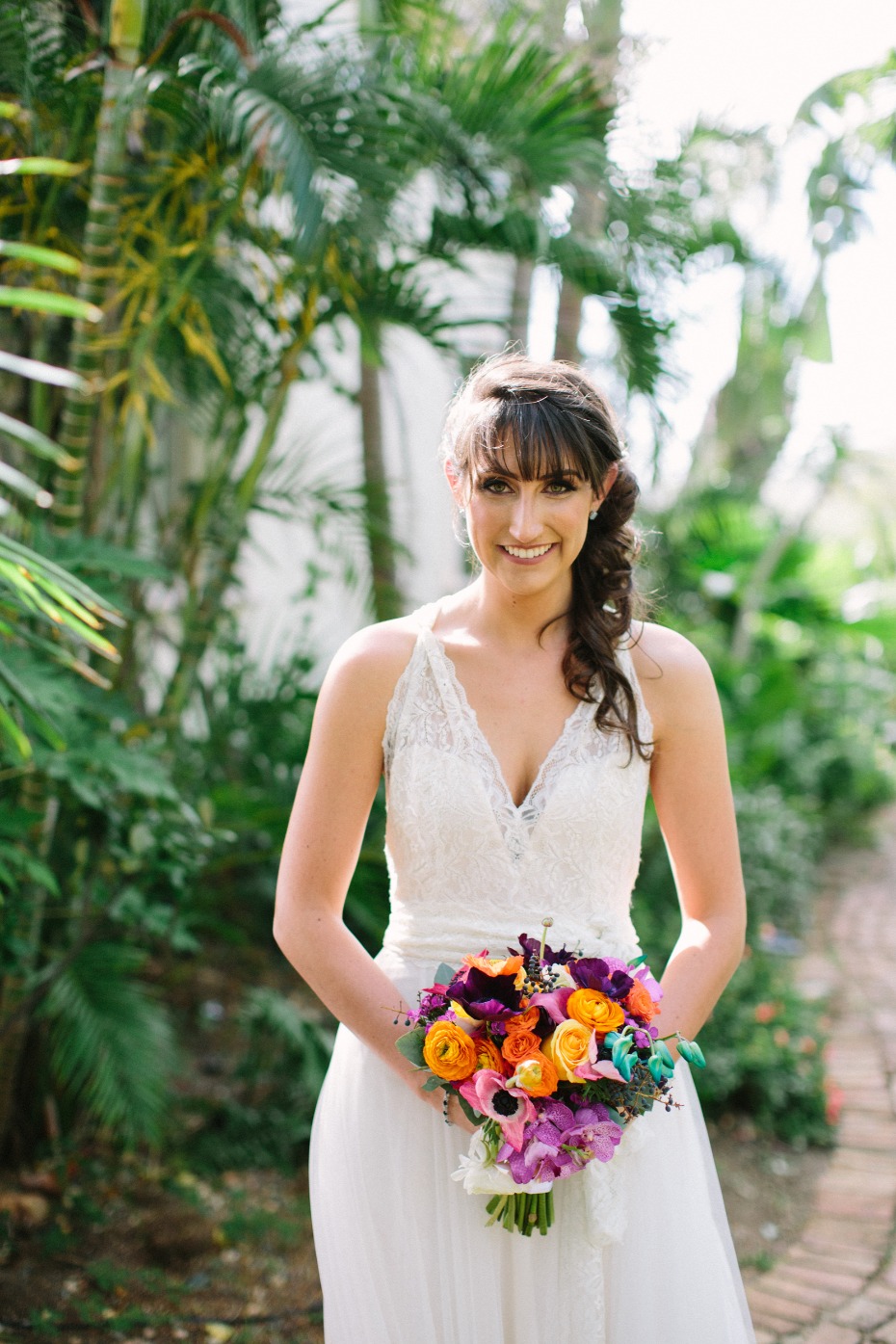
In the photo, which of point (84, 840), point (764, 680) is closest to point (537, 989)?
point (84, 840)

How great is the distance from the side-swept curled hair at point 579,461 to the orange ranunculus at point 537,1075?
0.62 m

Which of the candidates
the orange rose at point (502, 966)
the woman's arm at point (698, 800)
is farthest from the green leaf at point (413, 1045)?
the woman's arm at point (698, 800)

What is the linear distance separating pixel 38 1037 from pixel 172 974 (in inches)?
36.6

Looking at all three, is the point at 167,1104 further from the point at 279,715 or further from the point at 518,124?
the point at 518,124

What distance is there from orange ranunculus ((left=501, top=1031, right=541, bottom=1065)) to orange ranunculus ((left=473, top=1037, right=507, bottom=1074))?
0.02 metres

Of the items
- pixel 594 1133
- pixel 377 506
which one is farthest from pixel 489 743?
pixel 377 506

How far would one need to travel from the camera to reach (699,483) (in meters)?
10.5

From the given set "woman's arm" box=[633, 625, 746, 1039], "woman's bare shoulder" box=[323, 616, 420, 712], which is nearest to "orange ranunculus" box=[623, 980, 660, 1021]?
"woman's arm" box=[633, 625, 746, 1039]

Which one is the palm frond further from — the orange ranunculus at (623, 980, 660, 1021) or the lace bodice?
the orange ranunculus at (623, 980, 660, 1021)

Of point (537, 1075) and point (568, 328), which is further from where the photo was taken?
point (568, 328)

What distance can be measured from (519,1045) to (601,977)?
0.16 meters

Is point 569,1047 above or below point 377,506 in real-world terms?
below

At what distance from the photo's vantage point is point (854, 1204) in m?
3.80

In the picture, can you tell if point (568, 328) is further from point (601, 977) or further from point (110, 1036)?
point (601, 977)
